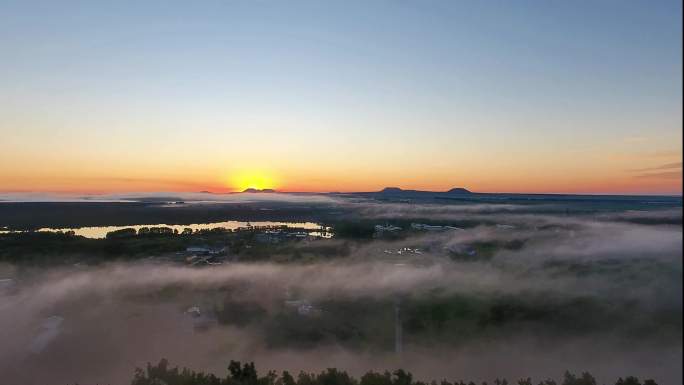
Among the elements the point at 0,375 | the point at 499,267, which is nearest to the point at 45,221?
the point at 0,375

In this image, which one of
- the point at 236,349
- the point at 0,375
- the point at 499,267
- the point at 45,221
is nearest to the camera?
the point at 0,375

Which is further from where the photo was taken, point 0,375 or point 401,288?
point 401,288

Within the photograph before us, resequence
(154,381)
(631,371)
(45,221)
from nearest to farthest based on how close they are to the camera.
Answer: (154,381) < (631,371) < (45,221)

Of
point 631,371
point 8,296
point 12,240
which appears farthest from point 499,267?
point 12,240

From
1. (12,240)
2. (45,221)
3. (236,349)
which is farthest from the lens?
(45,221)

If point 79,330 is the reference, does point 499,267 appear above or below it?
above

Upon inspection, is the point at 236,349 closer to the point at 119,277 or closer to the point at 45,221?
the point at 119,277

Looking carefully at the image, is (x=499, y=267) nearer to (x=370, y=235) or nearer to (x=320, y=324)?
(x=320, y=324)

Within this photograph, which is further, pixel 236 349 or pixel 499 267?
pixel 499 267

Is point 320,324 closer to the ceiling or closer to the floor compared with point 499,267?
closer to the floor
